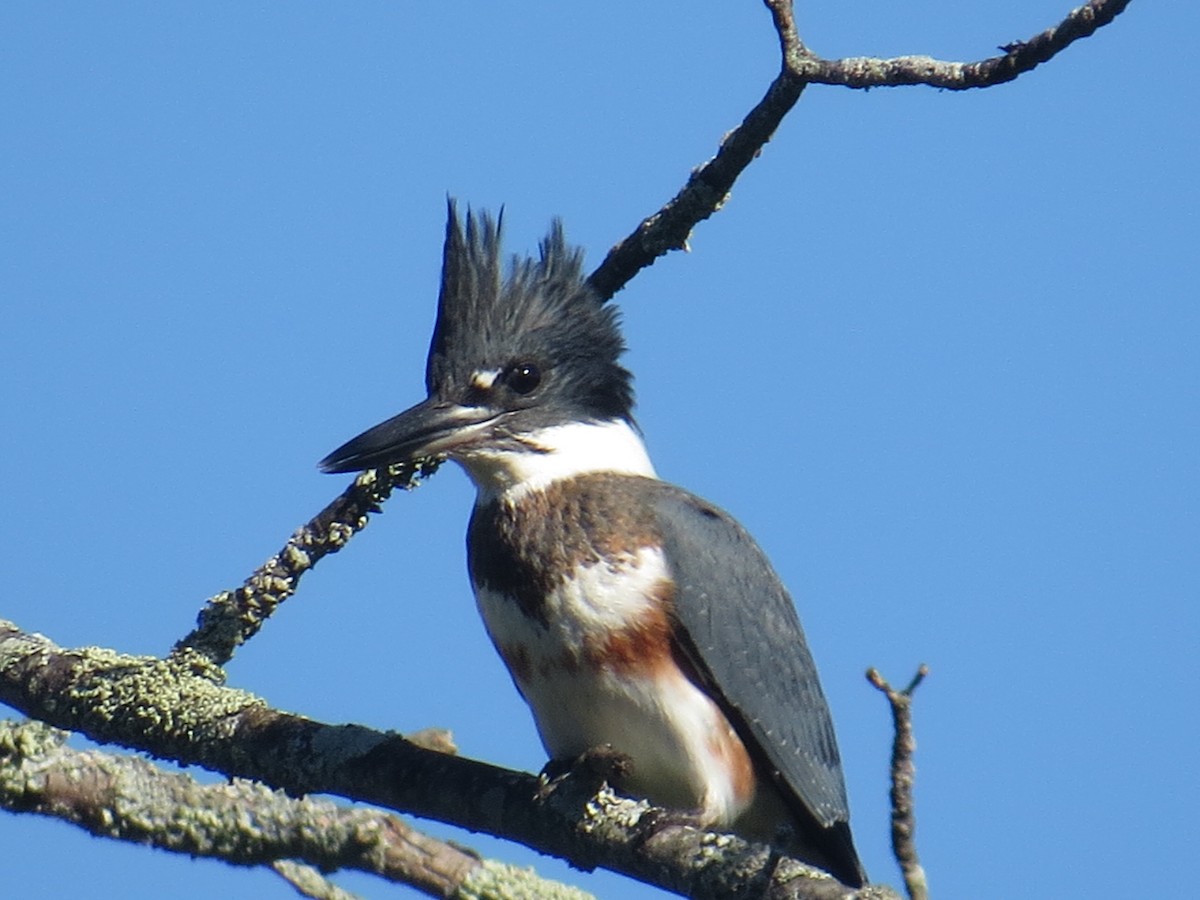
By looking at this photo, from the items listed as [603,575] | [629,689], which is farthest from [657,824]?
[603,575]

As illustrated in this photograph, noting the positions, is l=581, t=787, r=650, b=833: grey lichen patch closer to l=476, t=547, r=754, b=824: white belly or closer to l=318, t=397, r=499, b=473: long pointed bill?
l=476, t=547, r=754, b=824: white belly

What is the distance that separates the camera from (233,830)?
323 cm

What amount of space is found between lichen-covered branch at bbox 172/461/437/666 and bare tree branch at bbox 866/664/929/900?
1.79 metres

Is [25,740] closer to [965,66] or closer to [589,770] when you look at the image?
[589,770]

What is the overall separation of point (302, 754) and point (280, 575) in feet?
1.78

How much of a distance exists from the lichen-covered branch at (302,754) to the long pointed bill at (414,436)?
1.86ft

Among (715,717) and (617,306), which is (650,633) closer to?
(715,717)

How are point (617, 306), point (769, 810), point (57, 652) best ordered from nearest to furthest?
point (57, 652) < point (769, 810) < point (617, 306)

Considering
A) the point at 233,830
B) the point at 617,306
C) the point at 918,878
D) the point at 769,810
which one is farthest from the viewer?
the point at 617,306

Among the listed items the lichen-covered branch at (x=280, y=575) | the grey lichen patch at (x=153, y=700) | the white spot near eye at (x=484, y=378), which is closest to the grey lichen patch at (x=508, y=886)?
the grey lichen patch at (x=153, y=700)

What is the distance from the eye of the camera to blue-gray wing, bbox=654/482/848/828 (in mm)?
3682

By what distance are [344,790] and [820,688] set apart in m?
1.33

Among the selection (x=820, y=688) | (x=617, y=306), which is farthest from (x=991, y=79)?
(x=820, y=688)

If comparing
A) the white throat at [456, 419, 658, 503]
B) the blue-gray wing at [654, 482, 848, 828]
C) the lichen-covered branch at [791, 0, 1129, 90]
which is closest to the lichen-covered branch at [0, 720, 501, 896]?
the blue-gray wing at [654, 482, 848, 828]
